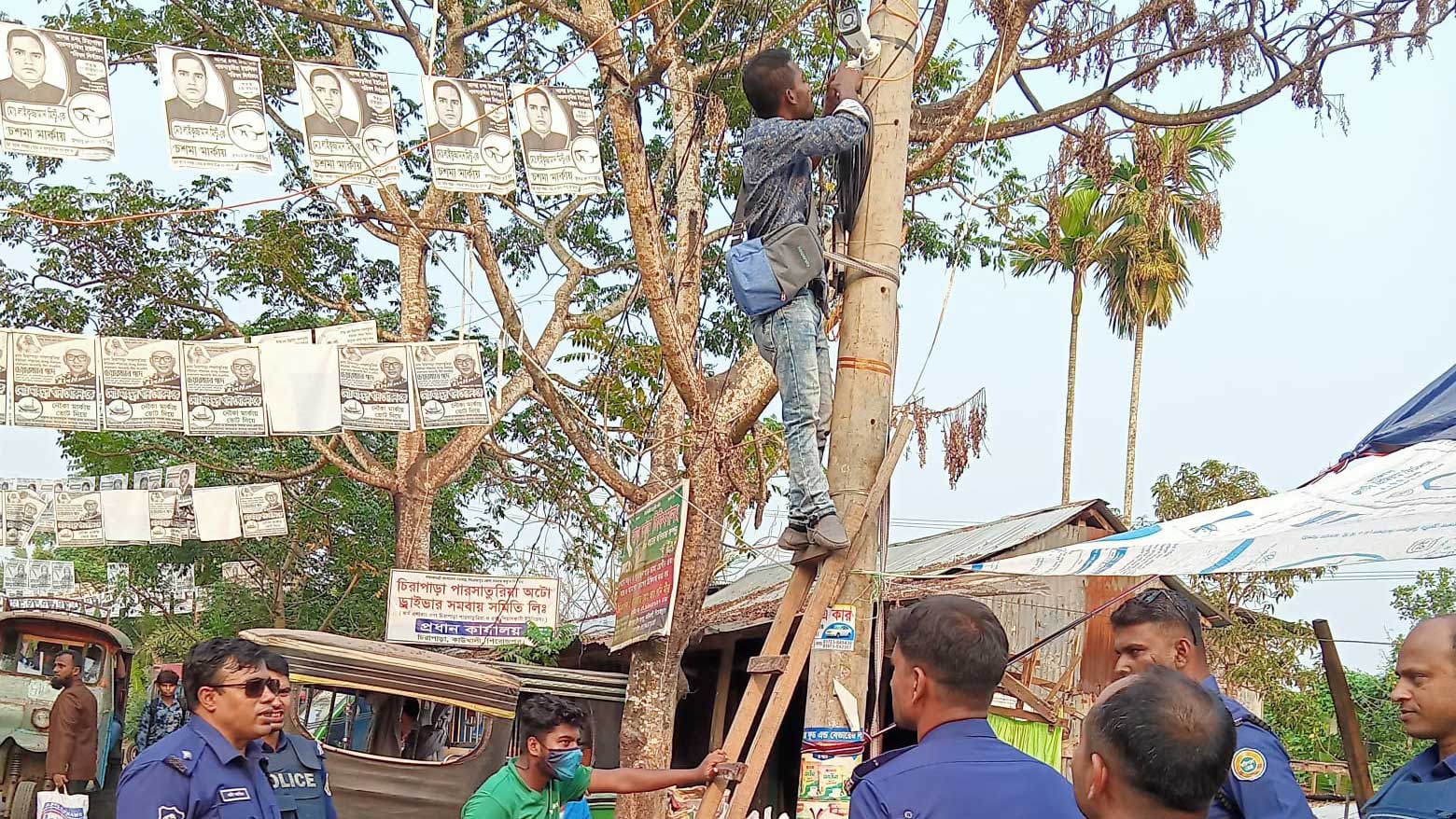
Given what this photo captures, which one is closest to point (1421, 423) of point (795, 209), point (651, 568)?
point (795, 209)

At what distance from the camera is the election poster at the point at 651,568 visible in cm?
723

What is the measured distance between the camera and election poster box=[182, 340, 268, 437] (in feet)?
38.2

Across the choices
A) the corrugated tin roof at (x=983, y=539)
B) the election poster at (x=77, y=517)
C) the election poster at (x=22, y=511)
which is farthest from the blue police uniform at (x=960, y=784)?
the election poster at (x=22, y=511)

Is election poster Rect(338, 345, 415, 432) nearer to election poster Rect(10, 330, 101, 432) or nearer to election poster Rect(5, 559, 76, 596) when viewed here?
election poster Rect(10, 330, 101, 432)

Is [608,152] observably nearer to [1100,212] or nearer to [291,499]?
[291,499]

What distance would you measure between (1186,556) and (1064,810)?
2.81 meters

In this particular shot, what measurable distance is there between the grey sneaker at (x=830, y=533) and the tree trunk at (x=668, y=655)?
15.9ft

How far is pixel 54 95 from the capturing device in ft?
27.7

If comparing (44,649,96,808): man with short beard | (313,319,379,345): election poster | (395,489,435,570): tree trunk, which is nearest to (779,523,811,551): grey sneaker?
(313,319,379,345): election poster

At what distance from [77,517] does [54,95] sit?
8.73 m

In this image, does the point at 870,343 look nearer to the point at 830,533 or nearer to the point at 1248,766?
the point at 830,533

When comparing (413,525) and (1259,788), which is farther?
(413,525)

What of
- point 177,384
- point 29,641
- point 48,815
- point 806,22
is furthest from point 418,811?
point 806,22

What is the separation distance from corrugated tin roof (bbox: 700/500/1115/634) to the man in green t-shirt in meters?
5.34
